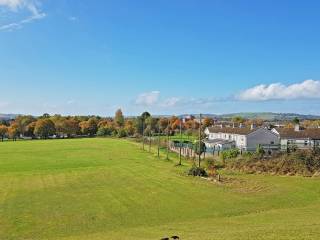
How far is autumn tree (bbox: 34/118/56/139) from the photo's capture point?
176500 mm

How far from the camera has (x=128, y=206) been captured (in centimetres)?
3167

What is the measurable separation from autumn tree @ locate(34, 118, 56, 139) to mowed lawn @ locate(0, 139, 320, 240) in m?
128

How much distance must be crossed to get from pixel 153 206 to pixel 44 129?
15375 centimetres

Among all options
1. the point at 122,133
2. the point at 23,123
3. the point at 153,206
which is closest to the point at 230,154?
the point at 153,206

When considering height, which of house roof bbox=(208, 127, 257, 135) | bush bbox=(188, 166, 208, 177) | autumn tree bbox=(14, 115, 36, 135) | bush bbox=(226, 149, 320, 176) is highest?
autumn tree bbox=(14, 115, 36, 135)

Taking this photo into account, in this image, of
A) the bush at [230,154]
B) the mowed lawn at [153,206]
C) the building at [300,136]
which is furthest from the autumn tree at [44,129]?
the bush at [230,154]

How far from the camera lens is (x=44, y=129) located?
17750cm

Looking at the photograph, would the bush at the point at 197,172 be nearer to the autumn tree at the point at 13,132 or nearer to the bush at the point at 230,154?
the bush at the point at 230,154

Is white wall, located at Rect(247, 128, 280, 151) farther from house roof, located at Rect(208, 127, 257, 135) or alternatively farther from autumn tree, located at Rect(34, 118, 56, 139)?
autumn tree, located at Rect(34, 118, 56, 139)

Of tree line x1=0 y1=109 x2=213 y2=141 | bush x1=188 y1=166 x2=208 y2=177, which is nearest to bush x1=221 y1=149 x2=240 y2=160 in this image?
bush x1=188 y1=166 x2=208 y2=177

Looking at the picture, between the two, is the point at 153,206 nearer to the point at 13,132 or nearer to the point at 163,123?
the point at 13,132

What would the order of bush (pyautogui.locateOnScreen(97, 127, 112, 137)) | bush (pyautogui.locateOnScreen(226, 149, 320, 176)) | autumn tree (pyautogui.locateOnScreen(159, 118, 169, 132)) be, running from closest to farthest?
bush (pyautogui.locateOnScreen(226, 149, 320, 176))
bush (pyautogui.locateOnScreen(97, 127, 112, 137))
autumn tree (pyautogui.locateOnScreen(159, 118, 169, 132))

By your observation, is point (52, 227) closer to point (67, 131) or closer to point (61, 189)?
point (61, 189)

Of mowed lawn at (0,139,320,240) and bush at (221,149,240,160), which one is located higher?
bush at (221,149,240,160)
